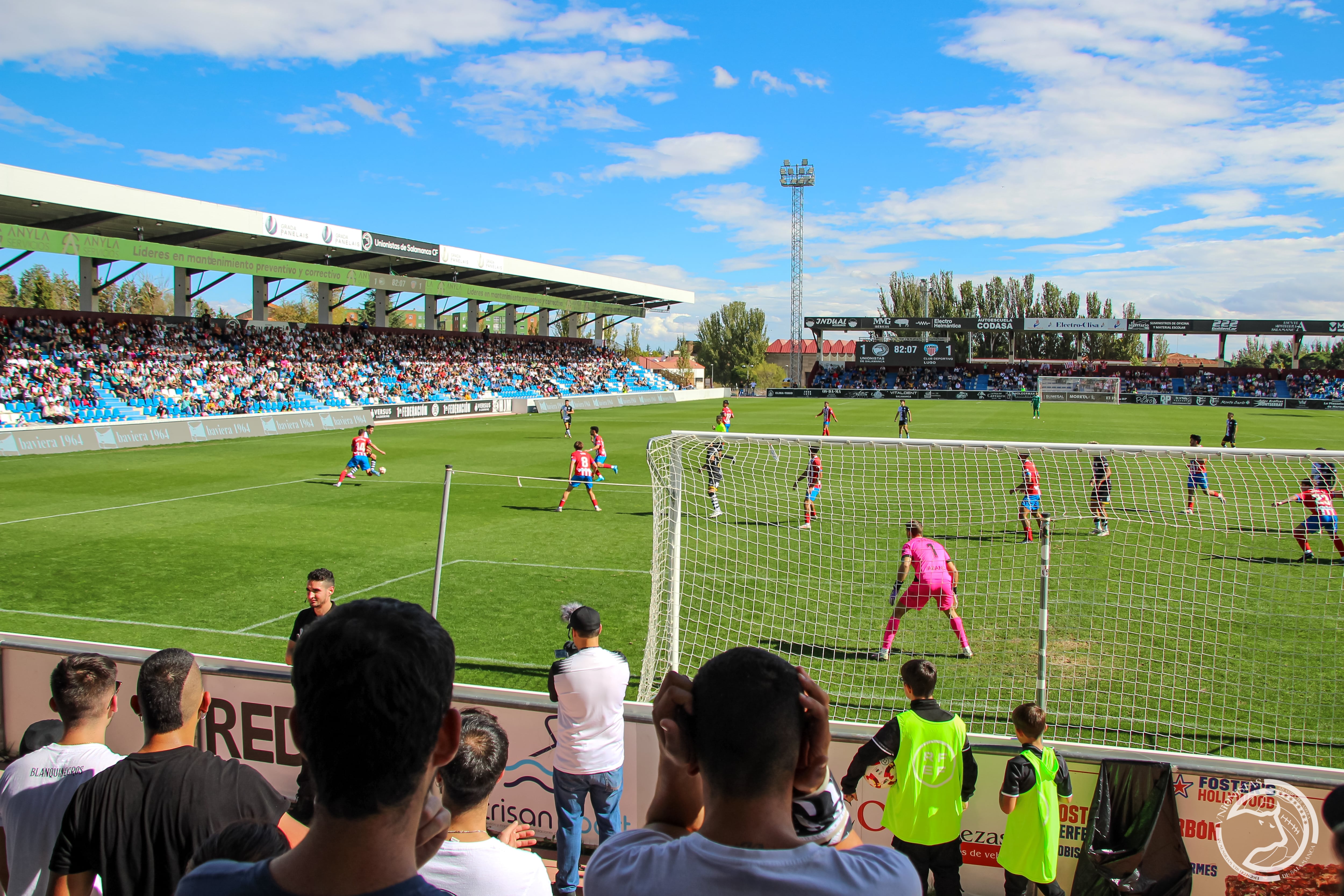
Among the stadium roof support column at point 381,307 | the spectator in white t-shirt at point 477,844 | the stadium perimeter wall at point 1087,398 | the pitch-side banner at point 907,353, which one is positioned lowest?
the spectator in white t-shirt at point 477,844

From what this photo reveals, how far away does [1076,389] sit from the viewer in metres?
68.1

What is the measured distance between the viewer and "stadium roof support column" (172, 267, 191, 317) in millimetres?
37312

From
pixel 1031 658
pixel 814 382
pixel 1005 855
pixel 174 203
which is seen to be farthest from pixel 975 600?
pixel 814 382

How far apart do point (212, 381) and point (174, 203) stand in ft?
25.7

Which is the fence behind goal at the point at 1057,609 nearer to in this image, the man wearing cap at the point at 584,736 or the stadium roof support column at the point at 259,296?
the man wearing cap at the point at 584,736

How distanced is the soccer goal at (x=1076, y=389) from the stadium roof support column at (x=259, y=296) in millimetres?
56302

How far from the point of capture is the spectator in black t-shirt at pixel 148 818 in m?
2.85

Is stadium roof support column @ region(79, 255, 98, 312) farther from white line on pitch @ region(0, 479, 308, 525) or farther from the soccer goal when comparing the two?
the soccer goal

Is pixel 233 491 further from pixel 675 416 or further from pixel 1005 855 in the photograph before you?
pixel 675 416

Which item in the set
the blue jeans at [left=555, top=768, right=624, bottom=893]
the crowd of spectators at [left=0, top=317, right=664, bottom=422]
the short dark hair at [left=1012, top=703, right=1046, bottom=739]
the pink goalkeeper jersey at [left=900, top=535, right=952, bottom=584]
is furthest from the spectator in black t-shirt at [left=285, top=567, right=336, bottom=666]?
the crowd of spectators at [left=0, top=317, right=664, bottom=422]

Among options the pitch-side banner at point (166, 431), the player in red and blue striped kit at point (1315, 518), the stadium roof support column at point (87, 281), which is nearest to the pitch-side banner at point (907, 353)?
the pitch-side banner at point (166, 431)

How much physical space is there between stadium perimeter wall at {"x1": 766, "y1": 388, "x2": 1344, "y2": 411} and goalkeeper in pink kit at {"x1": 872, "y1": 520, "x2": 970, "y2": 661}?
61060 millimetres

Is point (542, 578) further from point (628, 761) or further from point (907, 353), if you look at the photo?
point (907, 353)

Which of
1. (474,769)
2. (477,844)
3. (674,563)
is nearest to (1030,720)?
(474,769)
